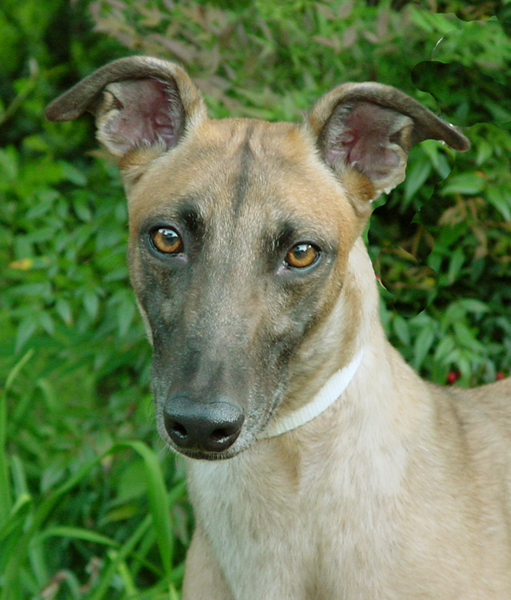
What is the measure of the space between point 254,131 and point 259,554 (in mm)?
1486

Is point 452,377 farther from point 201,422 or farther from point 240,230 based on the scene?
point 201,422

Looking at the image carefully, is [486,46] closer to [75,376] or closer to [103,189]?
[103,189]

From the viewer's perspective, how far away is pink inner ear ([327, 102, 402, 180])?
2.93 meters

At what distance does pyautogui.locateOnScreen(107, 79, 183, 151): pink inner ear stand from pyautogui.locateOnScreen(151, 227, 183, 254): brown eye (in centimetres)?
54

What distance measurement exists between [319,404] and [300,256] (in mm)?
515

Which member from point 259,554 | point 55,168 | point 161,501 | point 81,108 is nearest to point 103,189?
point 55,168

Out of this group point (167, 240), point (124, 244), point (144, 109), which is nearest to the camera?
point (167, 240)

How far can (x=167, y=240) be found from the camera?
271 cm

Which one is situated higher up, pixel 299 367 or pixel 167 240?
pixel 167 240

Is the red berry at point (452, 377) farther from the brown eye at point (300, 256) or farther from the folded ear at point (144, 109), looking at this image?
the folded ear at point (144, 109)

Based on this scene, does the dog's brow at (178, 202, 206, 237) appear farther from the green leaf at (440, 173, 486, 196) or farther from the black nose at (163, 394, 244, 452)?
the green leaf at (440, 173, 486, 196)

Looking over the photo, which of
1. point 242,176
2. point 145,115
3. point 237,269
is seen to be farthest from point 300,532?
point 145,115

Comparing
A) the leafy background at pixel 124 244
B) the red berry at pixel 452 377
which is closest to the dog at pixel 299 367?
the leafy background at pixel 124 244

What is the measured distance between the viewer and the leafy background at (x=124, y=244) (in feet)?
12.5
